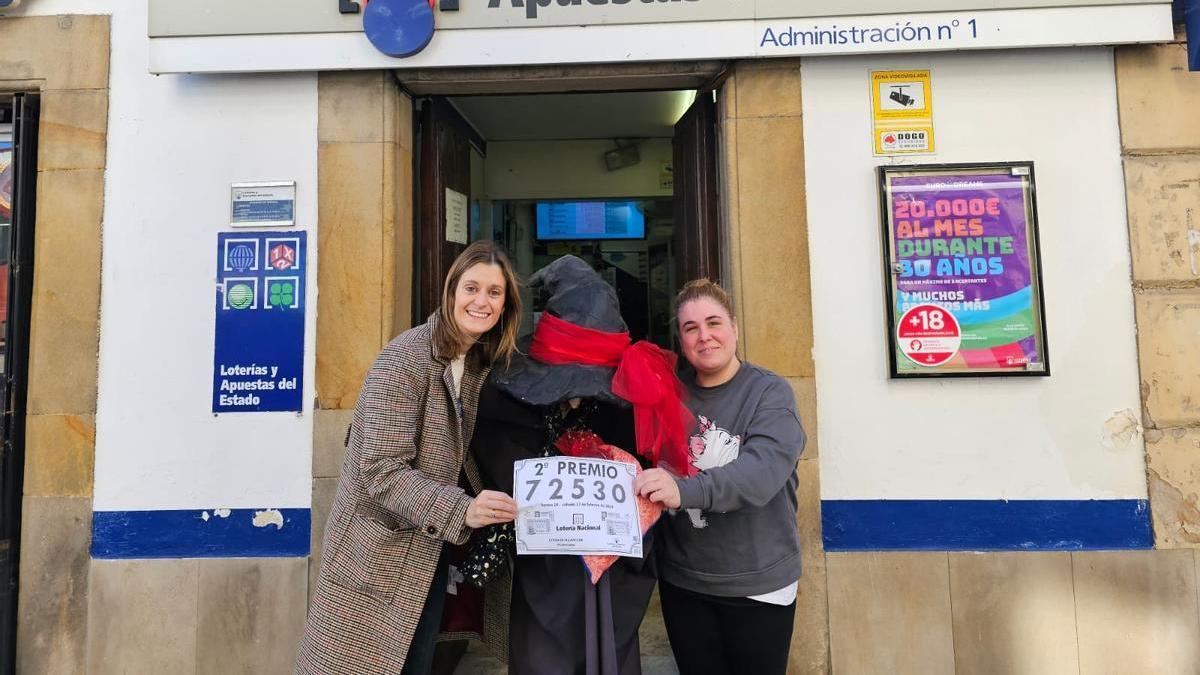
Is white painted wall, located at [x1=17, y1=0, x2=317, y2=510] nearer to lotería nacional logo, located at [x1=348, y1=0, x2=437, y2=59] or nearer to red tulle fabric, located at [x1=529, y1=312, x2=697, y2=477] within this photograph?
lotería nacional logo, located at [x1=348, y1=0, x2=437, y2=59]

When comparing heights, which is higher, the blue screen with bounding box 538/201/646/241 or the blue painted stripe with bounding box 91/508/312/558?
the blue screen with bounding box 538/201/646/241

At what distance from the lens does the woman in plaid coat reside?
6.18ft

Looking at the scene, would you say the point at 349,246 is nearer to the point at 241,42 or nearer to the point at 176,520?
the point at 241,42

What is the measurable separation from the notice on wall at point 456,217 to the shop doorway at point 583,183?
0.5 inches


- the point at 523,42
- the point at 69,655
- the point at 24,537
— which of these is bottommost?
the point at 69,655

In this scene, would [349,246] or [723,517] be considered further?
[349,246]

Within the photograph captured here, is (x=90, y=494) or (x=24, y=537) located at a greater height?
(x=90, y=494)

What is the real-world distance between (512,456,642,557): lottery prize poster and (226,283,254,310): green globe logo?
2.18 meters

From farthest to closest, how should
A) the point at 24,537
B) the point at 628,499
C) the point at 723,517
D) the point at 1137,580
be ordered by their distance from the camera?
1. the point at 24,537
2. the point at 1137,580
3. the point at 723,517
4. the point at 628,499

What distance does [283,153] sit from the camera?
3.31 m

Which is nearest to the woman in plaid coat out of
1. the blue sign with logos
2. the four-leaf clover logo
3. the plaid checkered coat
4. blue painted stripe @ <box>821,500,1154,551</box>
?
the plaid checkered coat

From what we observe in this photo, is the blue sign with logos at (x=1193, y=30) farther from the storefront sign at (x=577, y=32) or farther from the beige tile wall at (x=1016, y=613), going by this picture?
the beige tile wall at (x=1016, y=613)

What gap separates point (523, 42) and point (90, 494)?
10.3ft

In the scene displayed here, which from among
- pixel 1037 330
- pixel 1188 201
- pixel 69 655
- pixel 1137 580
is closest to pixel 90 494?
pixel 69 655
